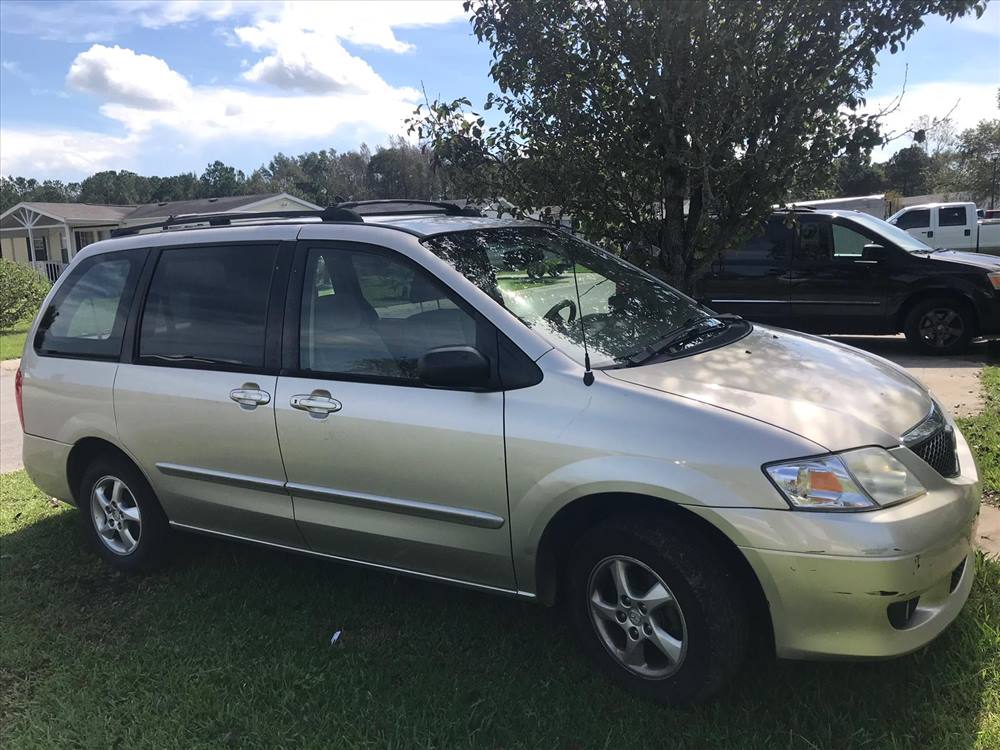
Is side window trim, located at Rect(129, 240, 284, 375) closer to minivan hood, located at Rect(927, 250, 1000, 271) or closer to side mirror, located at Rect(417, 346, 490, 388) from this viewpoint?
side mirror, located at Rect(417, 346, 490, 388)

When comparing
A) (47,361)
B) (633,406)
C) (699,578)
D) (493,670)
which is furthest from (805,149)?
(47,361)

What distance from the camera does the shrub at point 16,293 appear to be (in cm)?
1811

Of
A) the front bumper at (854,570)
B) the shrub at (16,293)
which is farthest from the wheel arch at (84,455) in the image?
the shrub at (16,293)

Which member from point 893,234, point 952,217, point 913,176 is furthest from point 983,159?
point 893,234

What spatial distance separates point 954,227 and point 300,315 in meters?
22.2

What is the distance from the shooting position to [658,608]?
2.81 m

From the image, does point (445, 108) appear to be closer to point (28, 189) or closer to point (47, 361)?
point (47, 361)

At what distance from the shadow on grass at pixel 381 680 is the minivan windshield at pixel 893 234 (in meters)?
6.87

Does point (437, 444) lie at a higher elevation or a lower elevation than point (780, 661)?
higher

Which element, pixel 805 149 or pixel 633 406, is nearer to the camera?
pixel 633 406

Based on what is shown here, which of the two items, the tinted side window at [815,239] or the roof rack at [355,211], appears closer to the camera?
the roof rack at [355,211]

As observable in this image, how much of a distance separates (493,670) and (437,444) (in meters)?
0.96

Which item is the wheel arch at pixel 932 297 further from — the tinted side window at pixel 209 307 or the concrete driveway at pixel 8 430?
Result: the concrete driveway at pixel 8 430

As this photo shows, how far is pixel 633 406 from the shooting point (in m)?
2.77
